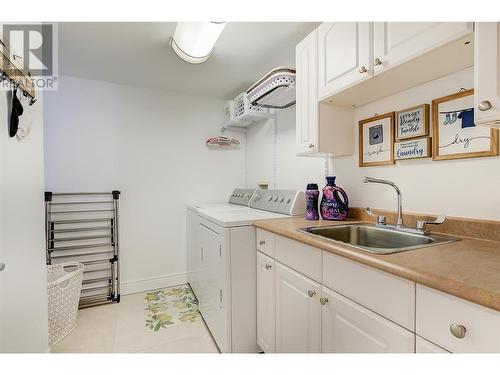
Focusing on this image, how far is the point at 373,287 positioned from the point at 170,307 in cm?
207

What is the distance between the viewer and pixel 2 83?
1.09 m

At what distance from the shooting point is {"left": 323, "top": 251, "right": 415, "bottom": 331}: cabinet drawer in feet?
2.52

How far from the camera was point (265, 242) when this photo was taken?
5.12ft

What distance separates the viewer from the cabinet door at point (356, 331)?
79 centimetres

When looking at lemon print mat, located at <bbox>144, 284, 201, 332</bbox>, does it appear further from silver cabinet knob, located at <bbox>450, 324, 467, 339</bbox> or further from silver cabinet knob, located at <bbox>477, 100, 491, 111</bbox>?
silver cabinet knob, located at <bbox>477, 100, 491, 111</bbox>

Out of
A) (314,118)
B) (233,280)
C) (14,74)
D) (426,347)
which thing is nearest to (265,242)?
(233,280)

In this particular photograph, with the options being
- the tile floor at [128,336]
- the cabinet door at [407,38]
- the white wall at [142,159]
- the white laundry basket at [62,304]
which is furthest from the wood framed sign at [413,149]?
the white laundry basket at [62,304]

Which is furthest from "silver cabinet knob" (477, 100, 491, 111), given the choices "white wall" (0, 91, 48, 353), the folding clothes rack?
the folding clothes rack

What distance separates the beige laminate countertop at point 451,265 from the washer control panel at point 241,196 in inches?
60.4

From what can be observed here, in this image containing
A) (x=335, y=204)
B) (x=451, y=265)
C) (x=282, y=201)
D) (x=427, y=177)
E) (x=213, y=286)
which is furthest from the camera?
(x=282, y=201)

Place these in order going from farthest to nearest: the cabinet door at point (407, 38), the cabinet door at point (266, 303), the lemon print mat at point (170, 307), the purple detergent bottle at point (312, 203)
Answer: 1. the lemon print mat at point (170, 307)
2. the purple detergent bottle at point (312, 203)
3. the cabinet door at point (266, 303)
4. the cabinet door at point (407, 38)

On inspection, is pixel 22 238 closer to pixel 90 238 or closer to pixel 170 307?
pixel 90 238

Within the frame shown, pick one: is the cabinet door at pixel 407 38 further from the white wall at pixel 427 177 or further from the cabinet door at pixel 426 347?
the cabinet door at pixel 426 347
